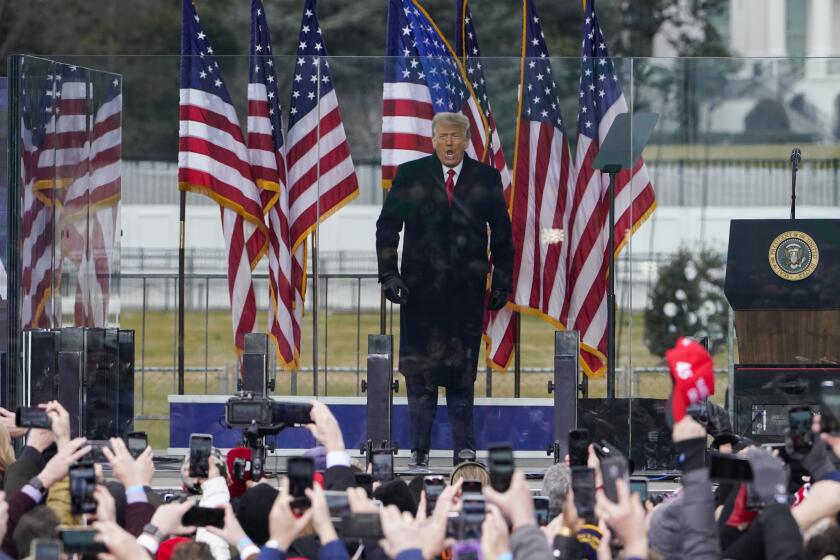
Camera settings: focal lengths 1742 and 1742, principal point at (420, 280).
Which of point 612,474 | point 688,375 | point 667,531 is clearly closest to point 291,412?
point 688,375

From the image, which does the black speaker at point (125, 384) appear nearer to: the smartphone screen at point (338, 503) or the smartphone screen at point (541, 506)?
the smartphone screen at point (541, 506)

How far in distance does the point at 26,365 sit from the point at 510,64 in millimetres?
3867

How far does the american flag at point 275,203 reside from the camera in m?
12.1

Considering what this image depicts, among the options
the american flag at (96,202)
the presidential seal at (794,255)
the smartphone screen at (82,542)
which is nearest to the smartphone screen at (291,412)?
the smartphone screen at (82,542)

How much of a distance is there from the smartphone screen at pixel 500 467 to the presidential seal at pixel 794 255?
6.42m

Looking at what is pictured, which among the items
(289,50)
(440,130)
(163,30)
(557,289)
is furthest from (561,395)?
(163,30)

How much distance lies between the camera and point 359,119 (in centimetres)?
1217

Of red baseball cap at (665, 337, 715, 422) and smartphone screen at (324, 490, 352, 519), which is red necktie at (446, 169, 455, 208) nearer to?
red baseball cap at (665, 337, 715, 422)

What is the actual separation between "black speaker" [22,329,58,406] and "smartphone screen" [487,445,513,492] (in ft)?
21.0

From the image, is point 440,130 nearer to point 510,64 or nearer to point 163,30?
point 510,64

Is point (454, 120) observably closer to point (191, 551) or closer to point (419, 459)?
point (419, 459)

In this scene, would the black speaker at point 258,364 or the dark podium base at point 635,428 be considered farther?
the black speaker at point 258,364

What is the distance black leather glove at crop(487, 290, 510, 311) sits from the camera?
1192cm

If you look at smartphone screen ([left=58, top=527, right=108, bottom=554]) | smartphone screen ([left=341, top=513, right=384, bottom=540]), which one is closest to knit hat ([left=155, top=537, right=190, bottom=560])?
smartphone screen ([left=58, top=527, right=108, bottom=554])
